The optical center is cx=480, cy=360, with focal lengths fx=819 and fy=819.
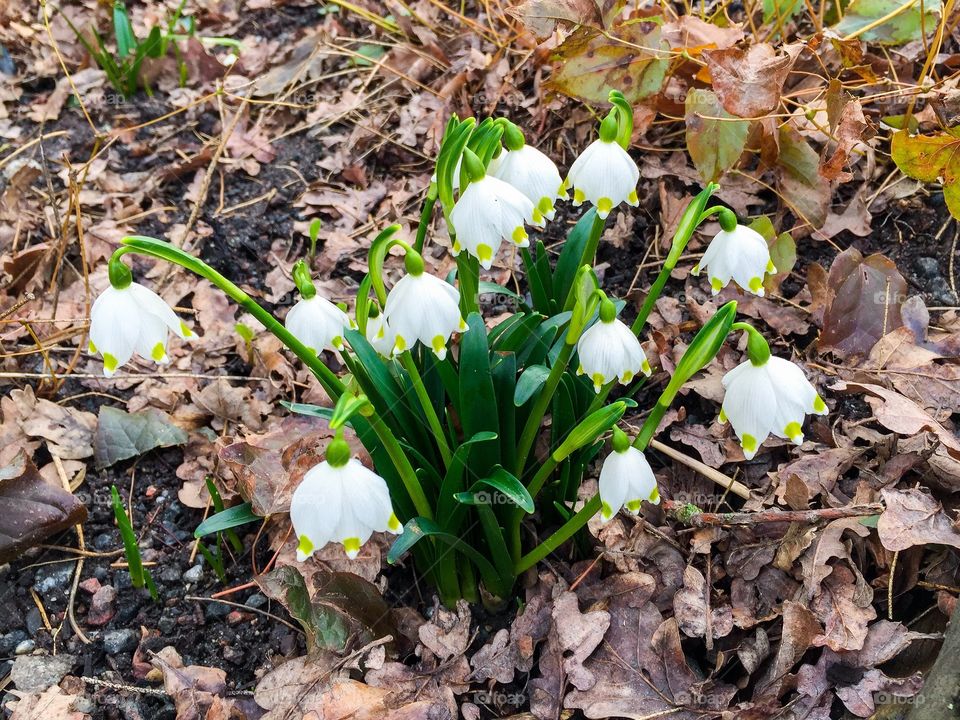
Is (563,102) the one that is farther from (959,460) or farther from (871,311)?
(959,460)

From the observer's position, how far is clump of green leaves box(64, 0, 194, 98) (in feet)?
10.6

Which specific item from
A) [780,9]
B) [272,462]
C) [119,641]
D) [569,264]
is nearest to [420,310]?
[569,264]

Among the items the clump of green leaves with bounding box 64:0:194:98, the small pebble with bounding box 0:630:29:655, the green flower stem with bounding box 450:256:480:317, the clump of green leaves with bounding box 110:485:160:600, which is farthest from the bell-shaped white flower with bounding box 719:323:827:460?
the clump of green leaves with bounding box 64:0:194:98

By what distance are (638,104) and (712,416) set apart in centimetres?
87

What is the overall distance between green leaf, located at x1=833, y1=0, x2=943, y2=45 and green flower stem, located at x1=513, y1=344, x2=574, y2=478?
1.57 m

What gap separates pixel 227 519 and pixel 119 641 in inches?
15.4

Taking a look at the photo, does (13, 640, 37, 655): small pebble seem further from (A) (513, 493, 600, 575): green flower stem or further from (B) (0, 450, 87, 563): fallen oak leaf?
(A) (513, 493, 600, 575): green flower stem

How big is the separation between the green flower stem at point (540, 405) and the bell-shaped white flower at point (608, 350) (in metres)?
0.03

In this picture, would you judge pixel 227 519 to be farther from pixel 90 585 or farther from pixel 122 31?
pixel 122 31

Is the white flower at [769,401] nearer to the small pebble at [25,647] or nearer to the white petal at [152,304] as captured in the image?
the white petal at [152,304]

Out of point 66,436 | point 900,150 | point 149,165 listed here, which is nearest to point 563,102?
point 900,150

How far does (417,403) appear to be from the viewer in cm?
160

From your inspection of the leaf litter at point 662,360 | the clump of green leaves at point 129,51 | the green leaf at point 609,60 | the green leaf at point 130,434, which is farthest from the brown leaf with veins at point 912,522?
the clump of green leaves at point 129,51

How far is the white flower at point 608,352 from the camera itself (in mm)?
1318
